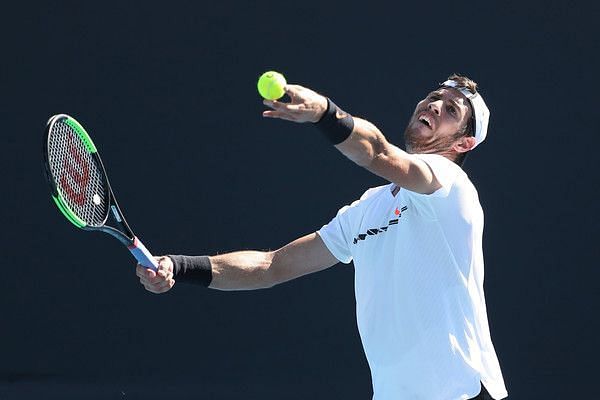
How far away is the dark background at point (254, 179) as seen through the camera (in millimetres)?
5652

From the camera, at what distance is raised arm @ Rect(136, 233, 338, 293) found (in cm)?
411

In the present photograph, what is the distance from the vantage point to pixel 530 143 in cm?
567

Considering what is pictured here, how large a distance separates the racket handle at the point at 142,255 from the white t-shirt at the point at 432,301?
673 mm

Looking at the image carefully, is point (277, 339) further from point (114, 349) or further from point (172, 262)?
point (172, 262)

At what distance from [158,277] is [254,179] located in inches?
79.9

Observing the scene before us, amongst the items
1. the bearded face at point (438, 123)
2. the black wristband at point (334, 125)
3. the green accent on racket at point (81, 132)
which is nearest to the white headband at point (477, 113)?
the bearded face at point (438, 123)

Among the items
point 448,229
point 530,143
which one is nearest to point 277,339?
point 530,143

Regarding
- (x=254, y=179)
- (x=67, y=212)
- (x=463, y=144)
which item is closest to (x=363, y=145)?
(x=463, y=144)

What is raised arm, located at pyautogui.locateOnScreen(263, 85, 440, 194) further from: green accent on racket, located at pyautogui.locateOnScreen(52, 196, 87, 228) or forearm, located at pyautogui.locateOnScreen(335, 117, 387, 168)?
green accent on racket, located at pyautogui.locateOnScreen(52, 196, 87, 228)

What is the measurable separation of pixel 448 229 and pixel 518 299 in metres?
2.22

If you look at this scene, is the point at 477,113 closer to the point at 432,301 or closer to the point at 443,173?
the point at 443,173

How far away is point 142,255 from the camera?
3.76 metres

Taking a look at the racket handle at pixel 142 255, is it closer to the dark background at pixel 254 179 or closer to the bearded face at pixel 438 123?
the bearded face at pixel 438 123

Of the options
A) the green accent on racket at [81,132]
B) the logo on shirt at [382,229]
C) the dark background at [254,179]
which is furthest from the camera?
the dark background at [254,179]
